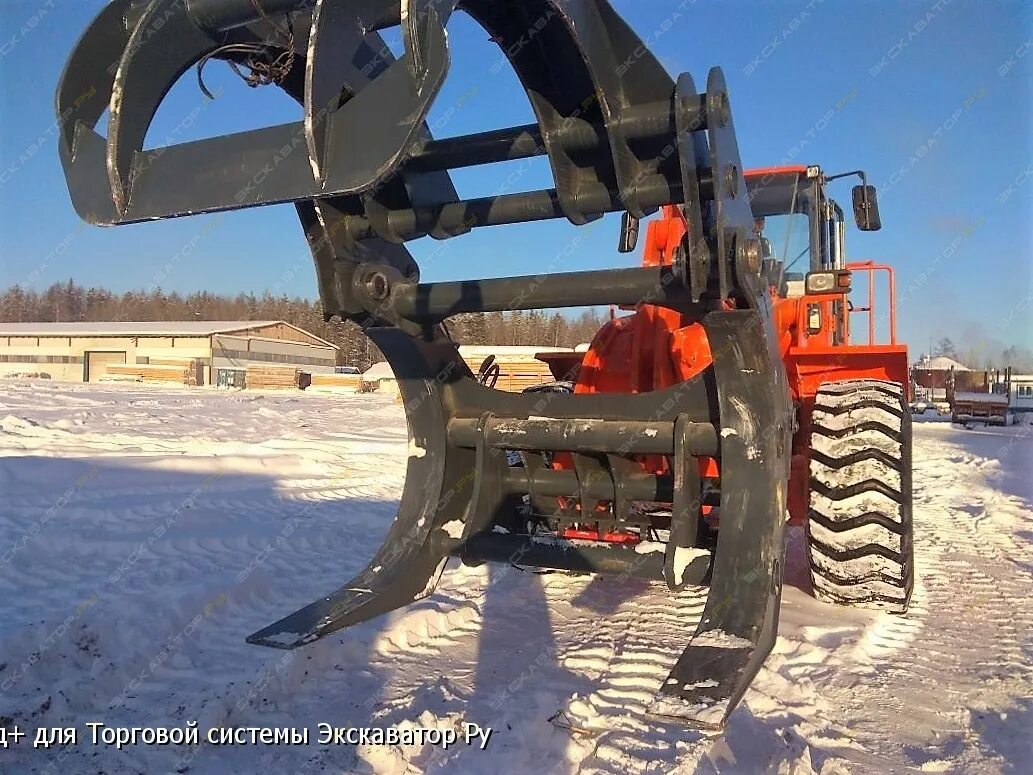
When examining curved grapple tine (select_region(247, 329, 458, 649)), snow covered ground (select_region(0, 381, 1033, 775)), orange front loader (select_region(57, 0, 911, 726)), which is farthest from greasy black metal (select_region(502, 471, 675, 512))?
snow covered ground (select_region(0, 381, 1033, 775))

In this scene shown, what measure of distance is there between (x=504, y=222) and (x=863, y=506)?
228 cm

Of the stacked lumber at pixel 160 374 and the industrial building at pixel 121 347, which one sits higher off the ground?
the industrial building at pixel 121 347

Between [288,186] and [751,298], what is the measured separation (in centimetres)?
166

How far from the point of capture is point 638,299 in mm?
2863

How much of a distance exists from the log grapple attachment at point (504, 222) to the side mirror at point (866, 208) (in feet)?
6.84

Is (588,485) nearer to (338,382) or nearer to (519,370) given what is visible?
(519,370)

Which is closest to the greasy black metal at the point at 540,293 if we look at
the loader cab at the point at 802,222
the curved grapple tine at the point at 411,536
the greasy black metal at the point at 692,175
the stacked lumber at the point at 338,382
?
the greasy black metal at the point at 692,175

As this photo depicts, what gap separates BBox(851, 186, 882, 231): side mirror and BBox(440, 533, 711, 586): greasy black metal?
9.11 ft

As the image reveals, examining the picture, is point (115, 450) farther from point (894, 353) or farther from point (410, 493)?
point (894, 353)

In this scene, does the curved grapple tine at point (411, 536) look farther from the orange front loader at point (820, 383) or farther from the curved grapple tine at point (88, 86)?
the curved grapple tine at point (88, 86)

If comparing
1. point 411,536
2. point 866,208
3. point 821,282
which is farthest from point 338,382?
point 821,282

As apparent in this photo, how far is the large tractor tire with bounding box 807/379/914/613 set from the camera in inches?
147

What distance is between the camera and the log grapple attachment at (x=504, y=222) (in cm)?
200

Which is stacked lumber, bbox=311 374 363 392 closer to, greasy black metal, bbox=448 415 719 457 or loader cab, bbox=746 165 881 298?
loader cab, bbox=746 165 881 298
